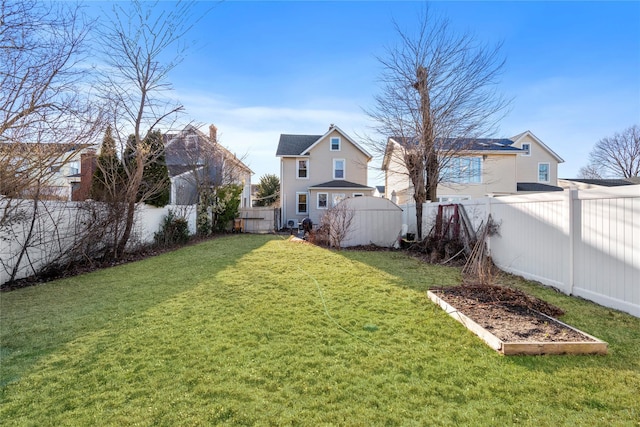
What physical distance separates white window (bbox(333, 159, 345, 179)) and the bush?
11771 millimetres

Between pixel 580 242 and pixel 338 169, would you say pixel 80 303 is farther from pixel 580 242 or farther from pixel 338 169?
pixel 338 169

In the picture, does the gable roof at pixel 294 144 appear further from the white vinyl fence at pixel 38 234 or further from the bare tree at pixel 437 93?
the white vinyl fence at pixel 38 234

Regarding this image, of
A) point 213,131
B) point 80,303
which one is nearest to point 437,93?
point 80,303

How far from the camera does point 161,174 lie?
1175 cm

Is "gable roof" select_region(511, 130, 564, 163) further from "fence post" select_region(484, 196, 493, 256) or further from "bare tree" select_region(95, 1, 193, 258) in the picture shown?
"bare tree" select_region(95, 1, 193, 258)

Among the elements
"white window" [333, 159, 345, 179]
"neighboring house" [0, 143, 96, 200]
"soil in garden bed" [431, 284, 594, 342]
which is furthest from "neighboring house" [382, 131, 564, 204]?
"neighboring house" [0, 143, 96, 200]

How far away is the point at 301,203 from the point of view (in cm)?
2261

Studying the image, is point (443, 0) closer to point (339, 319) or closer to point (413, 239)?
point (413, 239)

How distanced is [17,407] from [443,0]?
42.5 ft

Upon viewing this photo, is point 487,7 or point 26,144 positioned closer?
point 26,144

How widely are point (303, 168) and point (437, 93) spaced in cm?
1262

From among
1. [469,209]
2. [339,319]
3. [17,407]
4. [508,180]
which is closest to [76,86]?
[17,407]

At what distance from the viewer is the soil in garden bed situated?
3.33 meters

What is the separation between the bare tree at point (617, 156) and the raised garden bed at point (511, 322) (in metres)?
43.5
